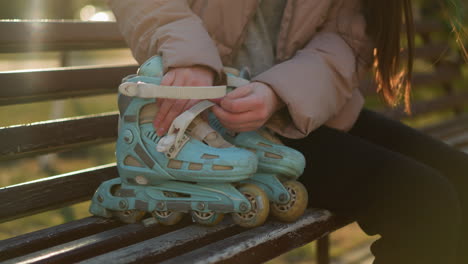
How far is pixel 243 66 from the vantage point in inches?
65.5

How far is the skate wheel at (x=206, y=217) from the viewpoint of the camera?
1.40 meters

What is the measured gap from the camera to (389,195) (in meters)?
1.44

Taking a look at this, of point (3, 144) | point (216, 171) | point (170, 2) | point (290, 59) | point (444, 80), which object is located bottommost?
point (444, 80)

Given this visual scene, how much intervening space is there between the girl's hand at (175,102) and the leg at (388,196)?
0.42 m

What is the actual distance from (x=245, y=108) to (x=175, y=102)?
Result: 0.56 ft

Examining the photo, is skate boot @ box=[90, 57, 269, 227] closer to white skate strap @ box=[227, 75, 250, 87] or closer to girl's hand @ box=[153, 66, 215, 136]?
girl's hand @ box=[153, 66, 215, 136]

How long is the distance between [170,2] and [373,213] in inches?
29.4

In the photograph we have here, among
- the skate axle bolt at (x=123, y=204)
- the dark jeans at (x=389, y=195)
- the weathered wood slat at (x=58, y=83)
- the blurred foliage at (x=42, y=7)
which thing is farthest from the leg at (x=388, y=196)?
the blurred foliage at (x=42, y=7)

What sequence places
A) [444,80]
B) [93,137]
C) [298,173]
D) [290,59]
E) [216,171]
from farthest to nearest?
[444,80] < [93,137] < [290,59] < [298,173] < [216,171]

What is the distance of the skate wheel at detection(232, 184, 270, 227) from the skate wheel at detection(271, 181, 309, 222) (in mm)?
51

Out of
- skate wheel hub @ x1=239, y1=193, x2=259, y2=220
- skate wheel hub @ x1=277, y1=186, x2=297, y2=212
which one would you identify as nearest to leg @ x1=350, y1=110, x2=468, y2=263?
skate wheel hub @ x1=277, y1=186, x2=297, y2=212

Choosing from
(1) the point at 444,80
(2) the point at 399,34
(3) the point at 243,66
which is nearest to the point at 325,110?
(3) the point at 243,66

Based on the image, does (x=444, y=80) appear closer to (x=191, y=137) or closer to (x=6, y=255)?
(x=191, y=137)

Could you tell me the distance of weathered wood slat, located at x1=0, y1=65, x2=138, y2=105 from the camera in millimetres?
1759
